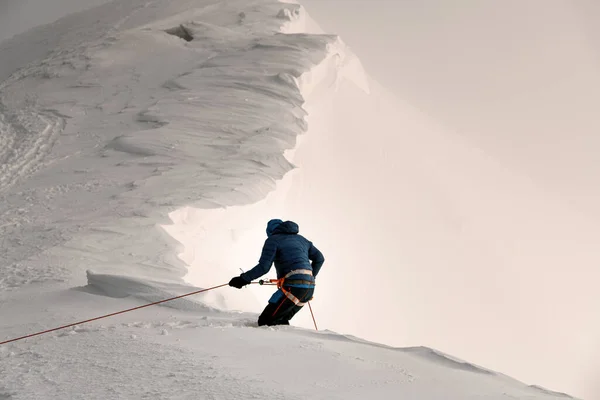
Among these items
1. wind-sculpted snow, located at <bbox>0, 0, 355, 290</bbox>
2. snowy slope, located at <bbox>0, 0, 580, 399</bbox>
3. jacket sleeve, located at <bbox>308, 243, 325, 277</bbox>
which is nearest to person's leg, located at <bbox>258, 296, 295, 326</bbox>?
snowy slope, located at <bbox>0, 0, 580, 399</bbox>

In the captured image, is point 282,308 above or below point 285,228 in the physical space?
below

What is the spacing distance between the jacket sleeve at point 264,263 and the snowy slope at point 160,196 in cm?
31

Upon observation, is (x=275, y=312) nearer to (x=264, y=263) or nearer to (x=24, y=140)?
(x=264, y=263)

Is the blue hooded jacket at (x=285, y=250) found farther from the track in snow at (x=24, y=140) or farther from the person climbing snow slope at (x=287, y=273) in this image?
the track in snow at (x=24, y=140)

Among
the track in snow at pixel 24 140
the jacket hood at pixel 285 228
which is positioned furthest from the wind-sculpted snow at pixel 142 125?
the jacket hood at pixel 285 228

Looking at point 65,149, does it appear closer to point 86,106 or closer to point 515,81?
point 86,106

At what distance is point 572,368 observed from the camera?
13.2m

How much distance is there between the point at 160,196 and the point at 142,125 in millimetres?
2593

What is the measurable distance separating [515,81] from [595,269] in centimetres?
916

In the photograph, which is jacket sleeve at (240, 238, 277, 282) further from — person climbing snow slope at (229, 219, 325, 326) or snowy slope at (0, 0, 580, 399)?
snowy slope at (0, 0, 580, 399)

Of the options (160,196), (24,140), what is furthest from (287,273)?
(24,140)

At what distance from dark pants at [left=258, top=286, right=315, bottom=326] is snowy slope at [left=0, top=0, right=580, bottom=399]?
0.53ft

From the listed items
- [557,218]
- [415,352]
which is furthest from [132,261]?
[557,218]

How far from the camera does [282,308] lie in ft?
14.3
